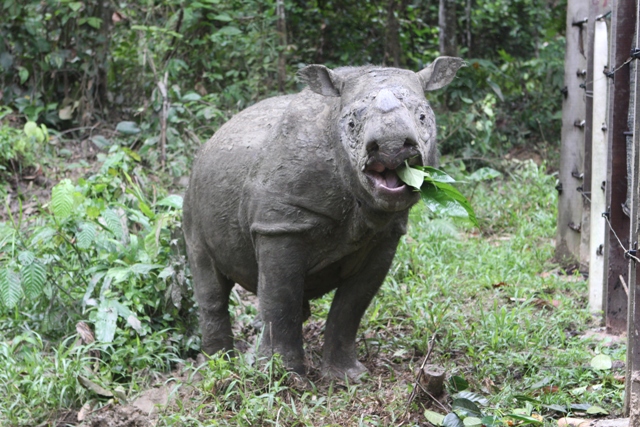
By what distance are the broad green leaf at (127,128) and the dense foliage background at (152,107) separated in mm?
14

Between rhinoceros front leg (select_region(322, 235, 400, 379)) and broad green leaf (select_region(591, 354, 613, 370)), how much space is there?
48.4 inches

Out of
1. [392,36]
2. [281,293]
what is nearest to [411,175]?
[281,293]

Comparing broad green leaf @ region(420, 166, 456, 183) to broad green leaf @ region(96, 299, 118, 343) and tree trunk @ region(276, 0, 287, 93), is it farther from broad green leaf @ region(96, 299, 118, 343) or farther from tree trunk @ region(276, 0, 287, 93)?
tree trunk @ region(276, 0, 287, 93)

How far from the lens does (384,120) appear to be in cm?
364

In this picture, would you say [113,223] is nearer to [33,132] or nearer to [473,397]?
[473,397]

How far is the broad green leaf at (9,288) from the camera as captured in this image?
523 cm

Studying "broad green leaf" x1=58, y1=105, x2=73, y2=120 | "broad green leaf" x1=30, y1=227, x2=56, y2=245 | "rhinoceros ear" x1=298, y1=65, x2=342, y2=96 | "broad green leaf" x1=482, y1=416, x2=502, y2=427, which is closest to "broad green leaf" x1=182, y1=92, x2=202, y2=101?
"broad green leaf" x1=58, y1=105, x2=73, y2=120

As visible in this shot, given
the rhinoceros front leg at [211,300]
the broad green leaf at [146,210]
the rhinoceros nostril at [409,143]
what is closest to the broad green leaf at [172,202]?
the broad green leaf at [146,210]

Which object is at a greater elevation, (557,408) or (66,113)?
(66,113)

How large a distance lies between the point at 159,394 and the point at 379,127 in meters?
2.10

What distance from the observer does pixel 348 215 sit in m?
4.25

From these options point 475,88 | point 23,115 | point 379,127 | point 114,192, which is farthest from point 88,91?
point 379,127

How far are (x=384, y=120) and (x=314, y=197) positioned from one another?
0.73 metres

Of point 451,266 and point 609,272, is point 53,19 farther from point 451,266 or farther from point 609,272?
point 609,272
